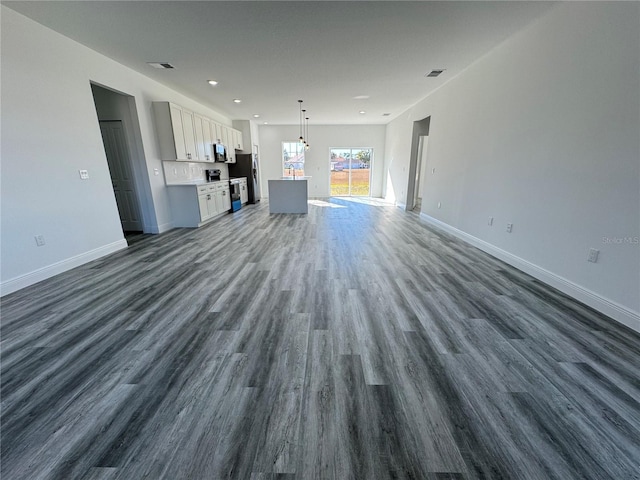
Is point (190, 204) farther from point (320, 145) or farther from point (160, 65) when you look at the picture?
point (320, 145)

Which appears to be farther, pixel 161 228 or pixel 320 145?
pixel 320 145

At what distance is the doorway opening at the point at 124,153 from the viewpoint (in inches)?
180

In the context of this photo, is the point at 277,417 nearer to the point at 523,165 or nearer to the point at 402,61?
the point at 523,165

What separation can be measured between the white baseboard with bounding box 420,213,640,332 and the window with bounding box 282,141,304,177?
782 cm

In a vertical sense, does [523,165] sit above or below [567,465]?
above

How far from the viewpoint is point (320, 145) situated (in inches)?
403

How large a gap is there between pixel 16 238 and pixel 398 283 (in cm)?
427

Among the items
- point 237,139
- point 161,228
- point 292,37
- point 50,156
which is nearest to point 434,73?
point 292,37

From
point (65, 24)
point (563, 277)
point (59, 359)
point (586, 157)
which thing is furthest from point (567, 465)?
point (65, 24)

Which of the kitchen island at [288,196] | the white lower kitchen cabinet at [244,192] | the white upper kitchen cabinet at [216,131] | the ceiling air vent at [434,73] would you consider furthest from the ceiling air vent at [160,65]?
the ceiling air vent at [434,73]

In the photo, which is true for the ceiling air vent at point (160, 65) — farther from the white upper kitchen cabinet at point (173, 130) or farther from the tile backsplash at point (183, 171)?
the tile backsplash at point (183, 171)

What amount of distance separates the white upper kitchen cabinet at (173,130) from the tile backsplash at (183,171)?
0.32 meters

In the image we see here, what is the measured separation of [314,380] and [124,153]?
545 centimetres

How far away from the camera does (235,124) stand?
895cm
